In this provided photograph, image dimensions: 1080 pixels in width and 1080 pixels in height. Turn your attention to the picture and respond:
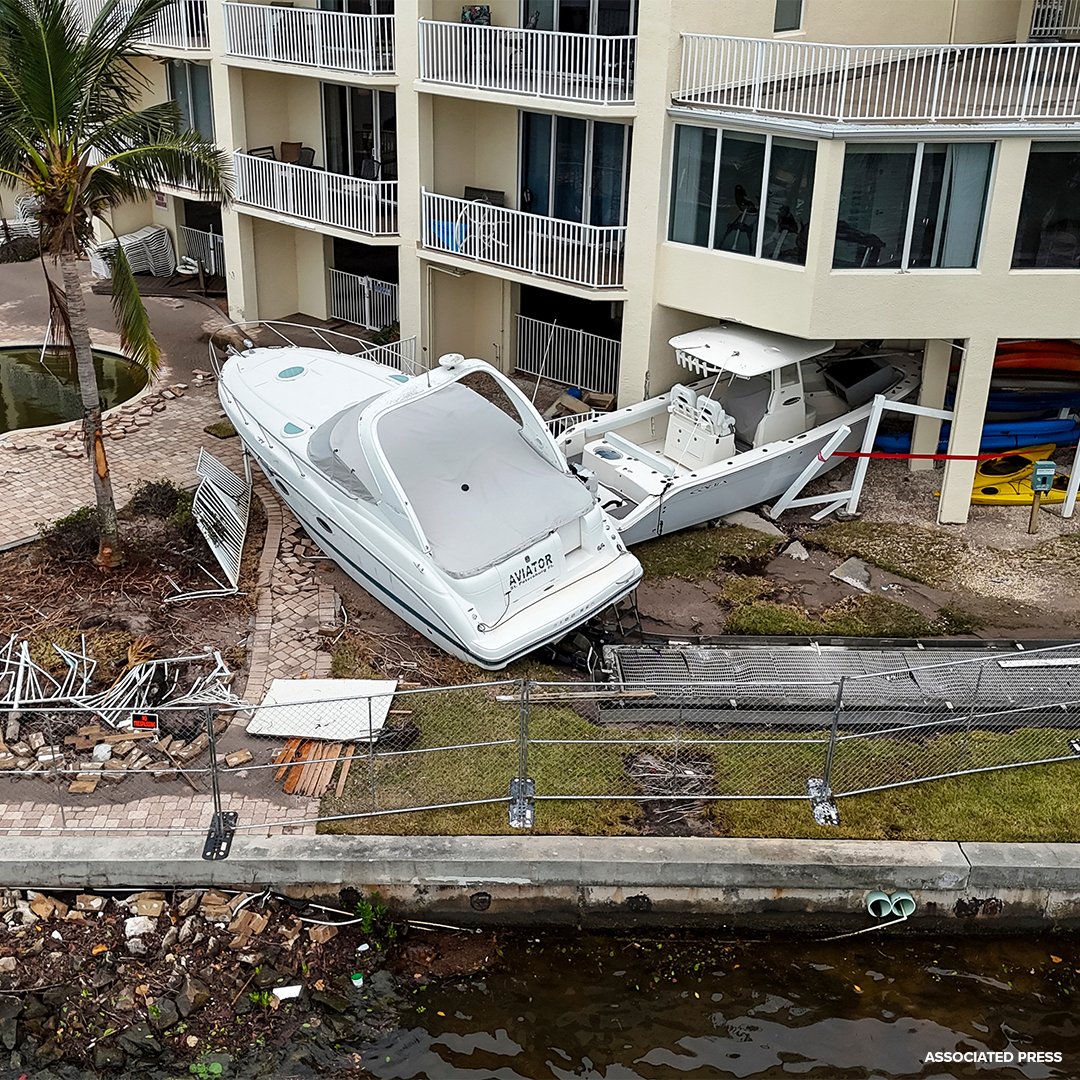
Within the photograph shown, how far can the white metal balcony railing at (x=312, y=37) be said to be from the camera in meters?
18.6

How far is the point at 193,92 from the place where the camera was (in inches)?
937

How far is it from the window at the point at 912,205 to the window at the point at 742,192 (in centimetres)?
55

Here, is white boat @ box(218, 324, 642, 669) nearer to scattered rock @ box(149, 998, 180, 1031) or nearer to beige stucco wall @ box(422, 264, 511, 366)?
scattered rock @ box(149, 998, 180, 1031)

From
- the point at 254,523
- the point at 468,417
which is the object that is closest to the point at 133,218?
the point at 254,523

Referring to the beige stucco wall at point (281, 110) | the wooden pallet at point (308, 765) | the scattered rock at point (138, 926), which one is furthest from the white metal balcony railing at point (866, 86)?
the scattered rock at point (138, 926)

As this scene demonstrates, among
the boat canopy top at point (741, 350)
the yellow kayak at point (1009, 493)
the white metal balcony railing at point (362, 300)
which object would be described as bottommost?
the yellow kayak at point (1009, 493)

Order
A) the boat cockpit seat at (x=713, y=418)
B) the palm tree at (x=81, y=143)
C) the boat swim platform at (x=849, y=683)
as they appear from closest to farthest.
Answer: the palm tree at (x=81, y=143)
the boat swim platform at (x=849, y=683)
the boat cockpit seat at (x=713, y=418)

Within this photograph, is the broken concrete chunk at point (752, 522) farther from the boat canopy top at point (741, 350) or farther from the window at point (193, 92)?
the window at point (193, 92)

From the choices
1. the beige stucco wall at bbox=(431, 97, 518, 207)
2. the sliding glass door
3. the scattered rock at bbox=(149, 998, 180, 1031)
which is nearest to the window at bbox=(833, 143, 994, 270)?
the sliding glass door

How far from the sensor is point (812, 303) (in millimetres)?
15172

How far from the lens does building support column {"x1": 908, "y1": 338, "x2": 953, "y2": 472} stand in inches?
661

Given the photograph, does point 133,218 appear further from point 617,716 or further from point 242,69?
point 617,716

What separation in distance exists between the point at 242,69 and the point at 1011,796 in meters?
17.4

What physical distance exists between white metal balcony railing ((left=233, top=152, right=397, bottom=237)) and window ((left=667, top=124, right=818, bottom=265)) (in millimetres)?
5385
